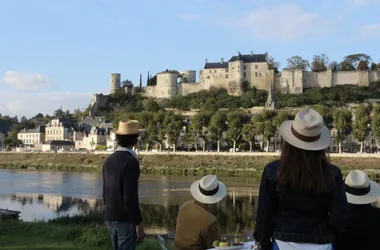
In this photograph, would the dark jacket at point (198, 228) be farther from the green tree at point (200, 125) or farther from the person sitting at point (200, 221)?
the green tree at point (200, 125)

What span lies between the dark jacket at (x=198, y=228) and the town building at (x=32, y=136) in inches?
3404

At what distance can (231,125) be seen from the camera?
52875 millimetres

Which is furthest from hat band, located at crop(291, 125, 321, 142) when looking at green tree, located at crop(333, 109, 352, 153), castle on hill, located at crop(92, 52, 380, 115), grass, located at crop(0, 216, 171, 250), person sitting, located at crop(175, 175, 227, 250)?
castle on hill, located at crop(92, 52, 380, 115)

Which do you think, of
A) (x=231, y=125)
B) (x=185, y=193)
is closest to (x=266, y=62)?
(x=231, y=125)

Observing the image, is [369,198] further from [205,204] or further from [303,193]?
[205,204]

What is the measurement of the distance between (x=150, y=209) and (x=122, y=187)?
46.0 feet

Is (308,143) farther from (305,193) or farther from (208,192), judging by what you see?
(208,192)

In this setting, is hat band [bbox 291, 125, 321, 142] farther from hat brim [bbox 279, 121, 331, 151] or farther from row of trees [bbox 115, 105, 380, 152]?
row of trees [bbox 115, 105, 380, 152]

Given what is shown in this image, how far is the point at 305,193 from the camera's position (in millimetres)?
2910

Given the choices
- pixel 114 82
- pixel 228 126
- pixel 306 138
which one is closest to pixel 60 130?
pixel 114 82

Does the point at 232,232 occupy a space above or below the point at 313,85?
below

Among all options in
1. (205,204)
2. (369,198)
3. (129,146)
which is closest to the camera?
(369,198)

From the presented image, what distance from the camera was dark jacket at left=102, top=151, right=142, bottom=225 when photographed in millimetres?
4434

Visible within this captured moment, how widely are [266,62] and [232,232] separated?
261ft
